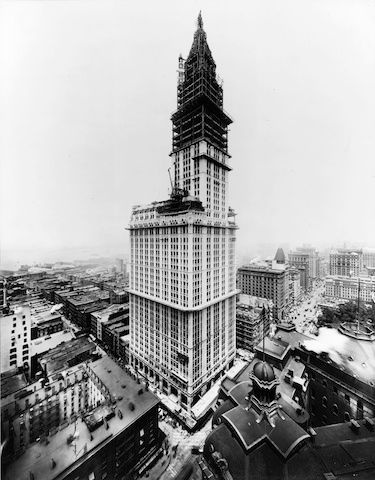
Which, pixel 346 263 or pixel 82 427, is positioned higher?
pixel 346 263

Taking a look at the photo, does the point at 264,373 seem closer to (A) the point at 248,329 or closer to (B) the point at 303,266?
(A) the point at 248,329

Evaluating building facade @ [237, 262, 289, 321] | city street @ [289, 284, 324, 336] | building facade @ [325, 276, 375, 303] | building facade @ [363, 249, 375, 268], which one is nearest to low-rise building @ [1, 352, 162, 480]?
city street @ [289, 284, 324, 336]

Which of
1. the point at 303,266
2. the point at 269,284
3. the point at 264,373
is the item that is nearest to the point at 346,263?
the point at 303,266

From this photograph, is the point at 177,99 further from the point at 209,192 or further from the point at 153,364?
the point at 153,364

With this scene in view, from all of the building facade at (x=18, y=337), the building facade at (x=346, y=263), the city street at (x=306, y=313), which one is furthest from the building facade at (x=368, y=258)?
the building facade at (x=18, y=337)

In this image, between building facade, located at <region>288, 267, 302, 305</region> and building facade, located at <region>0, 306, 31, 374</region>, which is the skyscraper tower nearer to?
building facade, located at <region>0, 306, 31, 374</region>

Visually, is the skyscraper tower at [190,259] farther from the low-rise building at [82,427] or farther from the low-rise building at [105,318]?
the low-rise building at [105,318]
